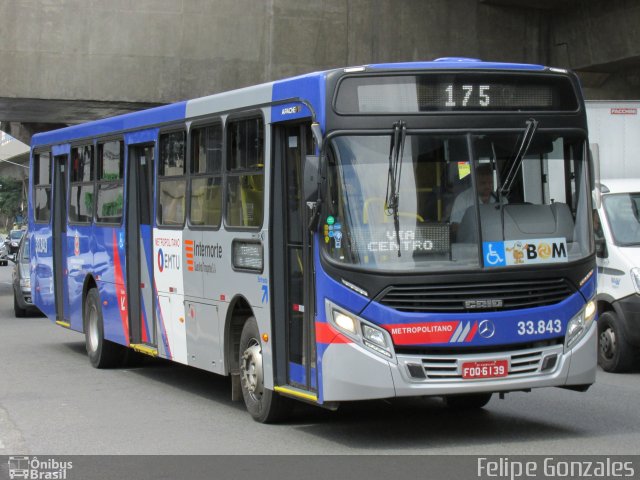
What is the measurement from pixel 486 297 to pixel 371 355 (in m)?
0.96

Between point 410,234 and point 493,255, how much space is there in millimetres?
650

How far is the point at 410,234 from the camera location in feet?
29.3

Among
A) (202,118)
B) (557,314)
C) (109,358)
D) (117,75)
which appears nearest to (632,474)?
(557,314)

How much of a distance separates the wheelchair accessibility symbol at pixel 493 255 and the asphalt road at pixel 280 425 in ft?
4.45

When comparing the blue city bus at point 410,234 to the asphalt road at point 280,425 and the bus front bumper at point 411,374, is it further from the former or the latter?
the asphalt road at point 280,425

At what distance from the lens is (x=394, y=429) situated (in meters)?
10.0

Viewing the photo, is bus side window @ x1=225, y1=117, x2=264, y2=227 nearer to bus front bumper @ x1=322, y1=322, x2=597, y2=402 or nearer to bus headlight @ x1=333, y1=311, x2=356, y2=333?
bus headlight @ x1=333, y1=311, x2=356, y2=333

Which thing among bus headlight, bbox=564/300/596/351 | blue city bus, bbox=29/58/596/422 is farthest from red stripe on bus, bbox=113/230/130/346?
bus headlight, bbox=564/300/596/351

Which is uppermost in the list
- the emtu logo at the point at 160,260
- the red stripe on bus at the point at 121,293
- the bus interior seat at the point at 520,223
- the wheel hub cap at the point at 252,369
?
the bus interior seat at the point at 520,223

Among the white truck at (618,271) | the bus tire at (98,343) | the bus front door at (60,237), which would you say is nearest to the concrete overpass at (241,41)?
the bus front door at (60,237)

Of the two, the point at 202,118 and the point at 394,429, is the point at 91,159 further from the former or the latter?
the point at 394,429

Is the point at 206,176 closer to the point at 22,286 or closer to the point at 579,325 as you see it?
the point at 579,325

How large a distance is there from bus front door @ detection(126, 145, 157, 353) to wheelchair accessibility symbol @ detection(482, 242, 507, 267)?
5.20 metres

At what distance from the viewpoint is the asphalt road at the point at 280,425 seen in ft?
30.1
